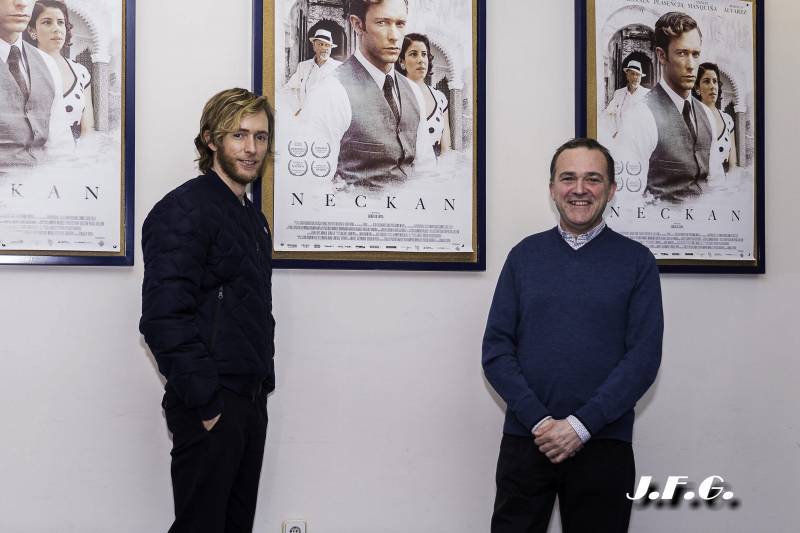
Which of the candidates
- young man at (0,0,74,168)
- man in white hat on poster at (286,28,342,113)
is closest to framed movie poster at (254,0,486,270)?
man in white hat on poster at (286,28,342,113)

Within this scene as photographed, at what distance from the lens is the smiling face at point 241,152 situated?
1929 mm

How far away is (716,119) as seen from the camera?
2.74 metres

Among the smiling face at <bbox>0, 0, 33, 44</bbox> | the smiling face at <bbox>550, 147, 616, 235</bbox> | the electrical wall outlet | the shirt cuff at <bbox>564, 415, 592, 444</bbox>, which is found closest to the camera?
the shirt cuff at <bbox>564, 415, 592, 444</bbox>

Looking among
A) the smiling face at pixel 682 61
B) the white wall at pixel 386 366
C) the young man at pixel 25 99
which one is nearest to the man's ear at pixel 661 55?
the smiling face at pixel 682 61

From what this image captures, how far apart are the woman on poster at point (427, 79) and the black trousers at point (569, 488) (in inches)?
39.3

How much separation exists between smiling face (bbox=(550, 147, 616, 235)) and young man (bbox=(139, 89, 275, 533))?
84 cm

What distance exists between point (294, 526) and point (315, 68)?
4.71 ft

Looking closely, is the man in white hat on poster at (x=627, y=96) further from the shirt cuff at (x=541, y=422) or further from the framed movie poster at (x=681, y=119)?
the shirt cuff at (x=541, y=422)

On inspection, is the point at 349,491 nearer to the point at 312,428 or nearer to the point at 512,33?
the point at 312,428

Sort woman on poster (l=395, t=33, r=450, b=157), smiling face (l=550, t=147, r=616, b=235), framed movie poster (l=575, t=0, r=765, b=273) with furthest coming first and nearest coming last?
framed movie poster (l=575, t=0, r=765, b=273) → woman on poster (l=395, t=33, r=450, b=157) → smiling face (l=550, t=147, r=616, b=235)

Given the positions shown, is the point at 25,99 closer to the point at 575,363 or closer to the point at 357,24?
the point at 357,24

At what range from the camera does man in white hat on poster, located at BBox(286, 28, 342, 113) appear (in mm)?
2375

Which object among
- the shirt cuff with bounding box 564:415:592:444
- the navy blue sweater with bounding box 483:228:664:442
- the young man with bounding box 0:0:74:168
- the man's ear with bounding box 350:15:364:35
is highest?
the man's ear with bounding box 350:15:364:35

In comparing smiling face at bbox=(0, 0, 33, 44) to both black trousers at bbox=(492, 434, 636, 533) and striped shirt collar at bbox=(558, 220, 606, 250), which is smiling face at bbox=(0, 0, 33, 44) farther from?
black trousers at bbox=(492, 434, 636, 533)
